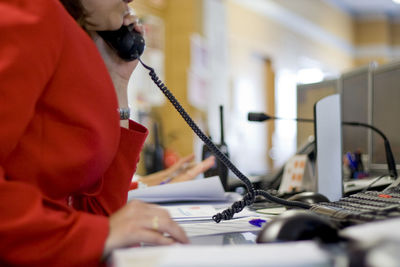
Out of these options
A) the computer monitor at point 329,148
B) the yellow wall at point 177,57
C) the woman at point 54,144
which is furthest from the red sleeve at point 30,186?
the yellow wall at point 177,57

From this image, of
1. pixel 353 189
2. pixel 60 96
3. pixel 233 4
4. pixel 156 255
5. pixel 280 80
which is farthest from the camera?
pixel 280 80

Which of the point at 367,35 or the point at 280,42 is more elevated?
the point at 367,35

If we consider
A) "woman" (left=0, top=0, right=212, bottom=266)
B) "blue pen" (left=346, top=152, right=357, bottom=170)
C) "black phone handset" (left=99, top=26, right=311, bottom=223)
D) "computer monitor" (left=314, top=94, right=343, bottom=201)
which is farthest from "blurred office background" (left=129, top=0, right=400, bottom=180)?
"woman" (left=0, top=0, right=212, bottom=266)

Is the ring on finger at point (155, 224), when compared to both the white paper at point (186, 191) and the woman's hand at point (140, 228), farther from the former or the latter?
the white paper at point (186, 191)

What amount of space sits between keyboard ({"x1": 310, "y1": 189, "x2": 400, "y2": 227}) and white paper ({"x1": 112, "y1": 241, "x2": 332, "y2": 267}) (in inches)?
7.0

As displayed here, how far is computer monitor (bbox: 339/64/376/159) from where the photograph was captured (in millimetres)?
1778

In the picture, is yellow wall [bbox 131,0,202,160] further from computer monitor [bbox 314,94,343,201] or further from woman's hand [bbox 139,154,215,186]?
computer monitor [bbox 314,94,343,201]

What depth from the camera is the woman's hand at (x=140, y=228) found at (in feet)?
1.79

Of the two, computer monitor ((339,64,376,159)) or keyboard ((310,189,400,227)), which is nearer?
keyboard ((310,189,400,227))

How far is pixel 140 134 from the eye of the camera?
939 millimetres

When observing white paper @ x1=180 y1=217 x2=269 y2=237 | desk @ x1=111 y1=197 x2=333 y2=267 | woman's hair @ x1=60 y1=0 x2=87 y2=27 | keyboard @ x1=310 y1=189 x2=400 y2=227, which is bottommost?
white paper @ x1=180 y1=217 x2=269 y2=237

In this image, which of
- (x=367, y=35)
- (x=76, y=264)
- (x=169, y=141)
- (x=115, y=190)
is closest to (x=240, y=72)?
(x=169, y=141)

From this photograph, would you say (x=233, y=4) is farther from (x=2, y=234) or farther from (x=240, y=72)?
(x=2, y=234)

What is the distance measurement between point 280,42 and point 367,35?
11.0 ft
